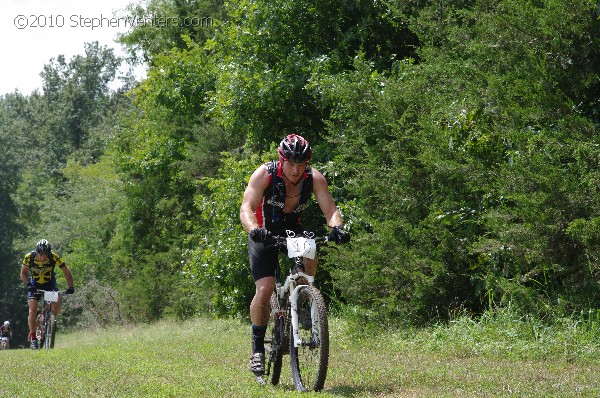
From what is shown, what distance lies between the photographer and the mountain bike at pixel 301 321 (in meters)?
7.47

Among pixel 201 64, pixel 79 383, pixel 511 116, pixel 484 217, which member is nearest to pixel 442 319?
pixel 484 217

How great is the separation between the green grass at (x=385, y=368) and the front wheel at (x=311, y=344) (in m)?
0.17

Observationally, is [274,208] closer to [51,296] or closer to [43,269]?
[51,296]

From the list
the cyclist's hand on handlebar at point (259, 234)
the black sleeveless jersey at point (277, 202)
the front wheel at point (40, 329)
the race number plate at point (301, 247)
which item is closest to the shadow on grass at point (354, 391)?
the race number plate at point (301, 247)

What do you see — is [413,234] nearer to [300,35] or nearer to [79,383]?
[79,383]

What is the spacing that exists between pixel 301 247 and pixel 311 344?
834 millimetres

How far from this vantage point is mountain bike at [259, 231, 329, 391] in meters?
7.47

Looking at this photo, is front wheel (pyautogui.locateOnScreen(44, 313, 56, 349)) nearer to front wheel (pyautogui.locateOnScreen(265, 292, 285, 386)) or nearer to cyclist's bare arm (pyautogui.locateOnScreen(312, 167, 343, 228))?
front wheel (pyautogui.locateOnScreen(265, 292, 285, 386))

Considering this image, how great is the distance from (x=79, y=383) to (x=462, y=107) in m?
6.09

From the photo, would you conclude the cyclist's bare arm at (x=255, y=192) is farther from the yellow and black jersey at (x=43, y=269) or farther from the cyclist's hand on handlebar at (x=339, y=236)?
the yellow and black jersey at (x=43, y=269)

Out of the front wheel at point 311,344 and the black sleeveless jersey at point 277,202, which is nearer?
the front wheel at point 311,344

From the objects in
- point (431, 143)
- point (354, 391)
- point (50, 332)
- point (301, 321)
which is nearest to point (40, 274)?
point (50, 332)

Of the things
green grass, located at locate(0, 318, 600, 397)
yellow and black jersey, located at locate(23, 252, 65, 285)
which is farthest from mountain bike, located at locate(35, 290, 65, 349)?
green grass, located at locate(0, 318, 600, 397)

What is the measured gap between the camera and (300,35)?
756 inches
